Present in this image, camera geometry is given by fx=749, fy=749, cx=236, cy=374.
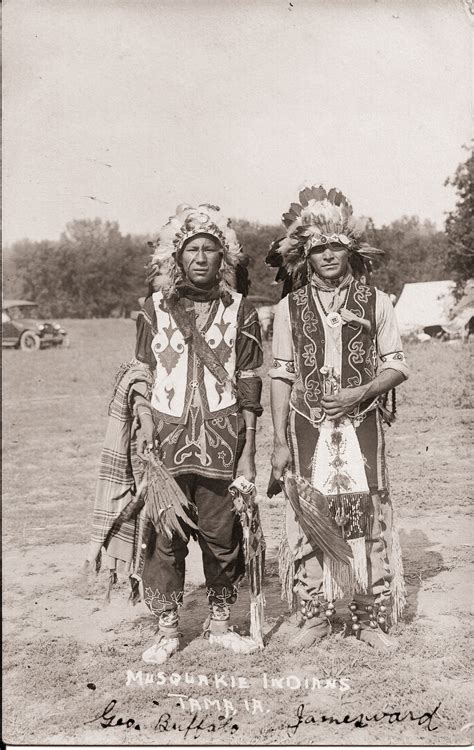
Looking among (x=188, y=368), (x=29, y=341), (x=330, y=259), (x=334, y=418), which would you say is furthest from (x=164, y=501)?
(x=29, y=341)

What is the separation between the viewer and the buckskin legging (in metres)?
3.98

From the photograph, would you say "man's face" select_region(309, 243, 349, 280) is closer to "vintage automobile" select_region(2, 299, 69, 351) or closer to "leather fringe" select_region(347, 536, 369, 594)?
"leather fringe" select_region(347, 536, 369, 594)

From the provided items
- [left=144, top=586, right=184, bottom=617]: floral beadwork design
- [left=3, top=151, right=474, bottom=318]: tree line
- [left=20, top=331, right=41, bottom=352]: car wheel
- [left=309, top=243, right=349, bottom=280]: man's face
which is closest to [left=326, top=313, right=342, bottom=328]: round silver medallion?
[left=309, top=243, right=349, bottom=280]: man's face

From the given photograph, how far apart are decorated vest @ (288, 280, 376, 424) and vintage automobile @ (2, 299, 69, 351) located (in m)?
17.3

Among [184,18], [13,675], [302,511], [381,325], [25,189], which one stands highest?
[184,18]

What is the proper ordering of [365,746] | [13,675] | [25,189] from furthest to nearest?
[25,189], [13,675], [365,746]

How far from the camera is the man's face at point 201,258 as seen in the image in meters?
3.90

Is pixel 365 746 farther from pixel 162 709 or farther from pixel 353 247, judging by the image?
pixel 353 247

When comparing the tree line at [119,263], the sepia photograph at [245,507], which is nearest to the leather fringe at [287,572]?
the sepia photograph at [245,507]

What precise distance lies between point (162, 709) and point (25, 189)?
3.70 metres

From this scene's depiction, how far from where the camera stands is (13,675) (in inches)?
156

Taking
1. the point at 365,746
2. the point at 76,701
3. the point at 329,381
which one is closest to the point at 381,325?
the point at 329,381

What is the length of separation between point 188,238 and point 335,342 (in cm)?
95
